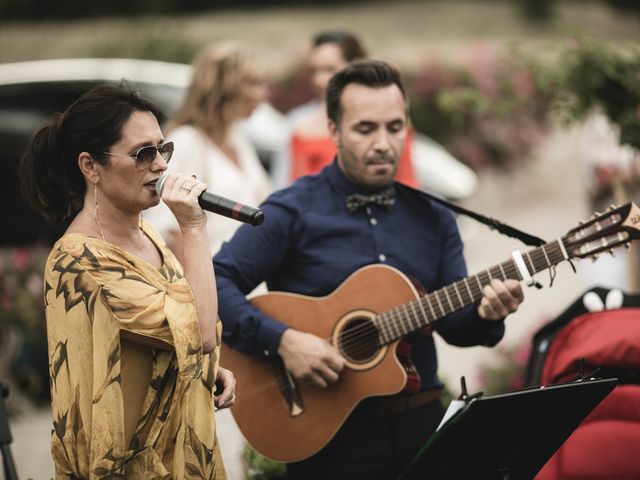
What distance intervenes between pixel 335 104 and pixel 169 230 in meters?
1.70

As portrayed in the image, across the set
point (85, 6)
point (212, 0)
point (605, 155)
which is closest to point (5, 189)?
point (605, 155)

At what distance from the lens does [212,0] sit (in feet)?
82.5

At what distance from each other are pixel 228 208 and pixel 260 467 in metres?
2.02

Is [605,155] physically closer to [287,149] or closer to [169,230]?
[287,149]

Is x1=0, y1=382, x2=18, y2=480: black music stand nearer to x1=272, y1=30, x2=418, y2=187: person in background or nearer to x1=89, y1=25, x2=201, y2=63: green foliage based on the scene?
x1=272, y1=30, x2=418, y2=187: person in background

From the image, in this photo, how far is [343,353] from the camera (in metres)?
3.80

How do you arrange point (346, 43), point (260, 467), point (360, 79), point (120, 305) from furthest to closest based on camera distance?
point (346, 43) < point (260, 467) < point (360, 79) < point (120, 305)

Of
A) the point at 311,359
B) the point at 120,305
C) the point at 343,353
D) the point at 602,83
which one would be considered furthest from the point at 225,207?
the point at 602,83

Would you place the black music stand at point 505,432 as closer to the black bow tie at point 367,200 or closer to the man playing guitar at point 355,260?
the man playing guitar at point 355,260

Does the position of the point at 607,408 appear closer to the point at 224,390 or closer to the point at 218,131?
the point at 224,390

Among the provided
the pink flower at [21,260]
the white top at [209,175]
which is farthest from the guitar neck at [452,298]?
the pink flower at [21,260]

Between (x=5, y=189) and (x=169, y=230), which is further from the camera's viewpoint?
(x=5, y=189)

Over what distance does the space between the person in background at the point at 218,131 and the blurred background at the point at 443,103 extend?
1.22 meters

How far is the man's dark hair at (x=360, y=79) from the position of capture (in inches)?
154
